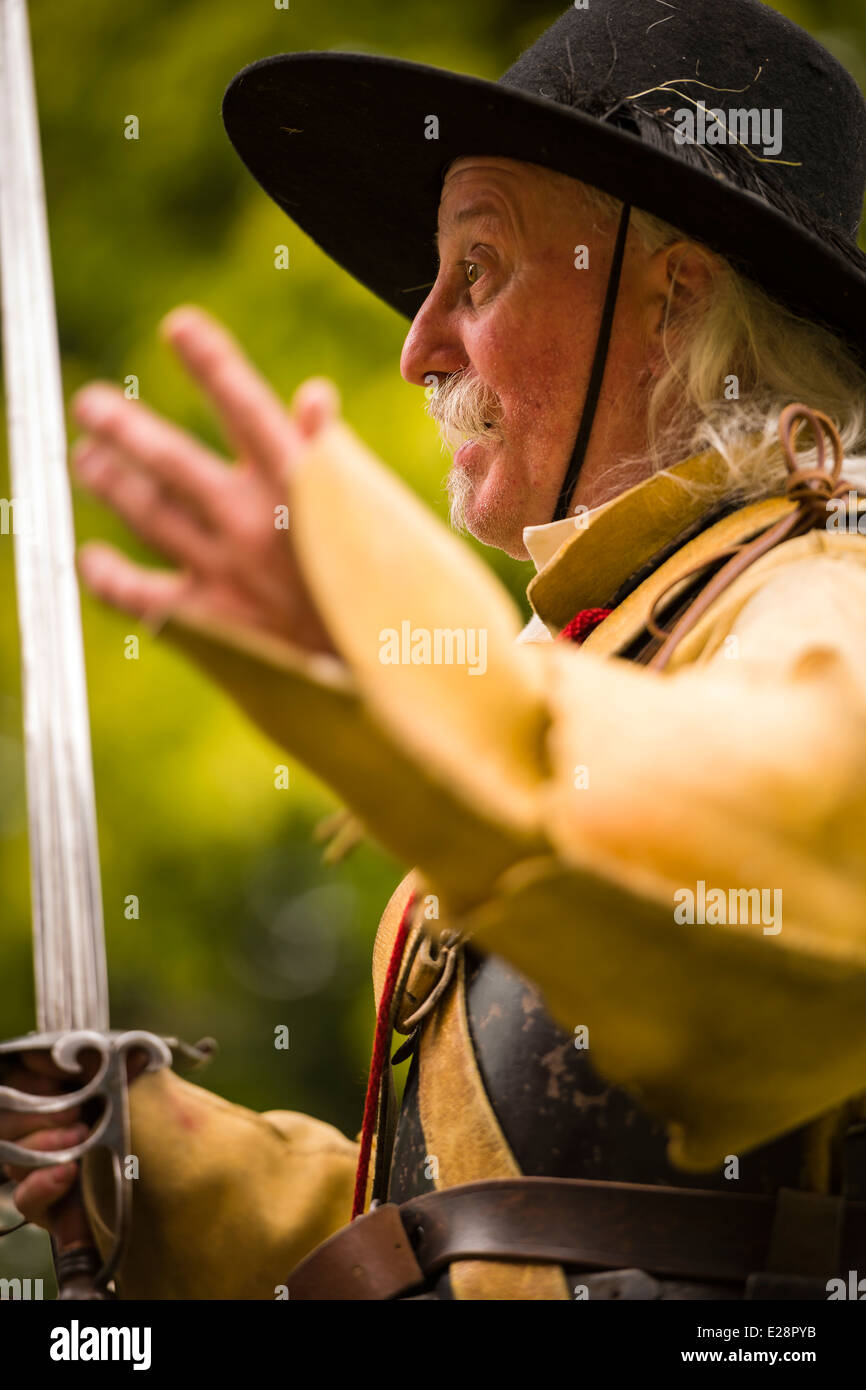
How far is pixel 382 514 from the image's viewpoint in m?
1.13

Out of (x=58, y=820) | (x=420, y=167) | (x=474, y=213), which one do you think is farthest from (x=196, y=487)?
(x=420, y=167)

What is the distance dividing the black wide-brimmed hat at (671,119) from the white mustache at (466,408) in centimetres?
32

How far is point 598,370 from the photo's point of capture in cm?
217

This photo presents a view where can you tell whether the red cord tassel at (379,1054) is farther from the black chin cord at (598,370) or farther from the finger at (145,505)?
the finger at (145,505)

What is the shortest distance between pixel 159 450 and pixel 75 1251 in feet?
3.85

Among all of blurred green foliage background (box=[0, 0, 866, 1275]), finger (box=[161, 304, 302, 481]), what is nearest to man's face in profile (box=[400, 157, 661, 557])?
finger (box=[161, 304, 302, 481])

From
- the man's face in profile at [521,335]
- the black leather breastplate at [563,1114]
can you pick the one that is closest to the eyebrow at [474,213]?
the man's face in profile at [521,335]

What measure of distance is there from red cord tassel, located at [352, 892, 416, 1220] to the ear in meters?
0.84

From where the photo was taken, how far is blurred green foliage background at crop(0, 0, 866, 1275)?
4.57 meters

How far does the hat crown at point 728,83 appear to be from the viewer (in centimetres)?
211

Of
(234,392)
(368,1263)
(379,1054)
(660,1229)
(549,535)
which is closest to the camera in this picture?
(234,392)

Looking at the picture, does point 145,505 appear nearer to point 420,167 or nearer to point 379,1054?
point 379,1054

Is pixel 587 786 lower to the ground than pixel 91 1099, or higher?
higher

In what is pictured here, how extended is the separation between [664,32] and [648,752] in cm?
145
